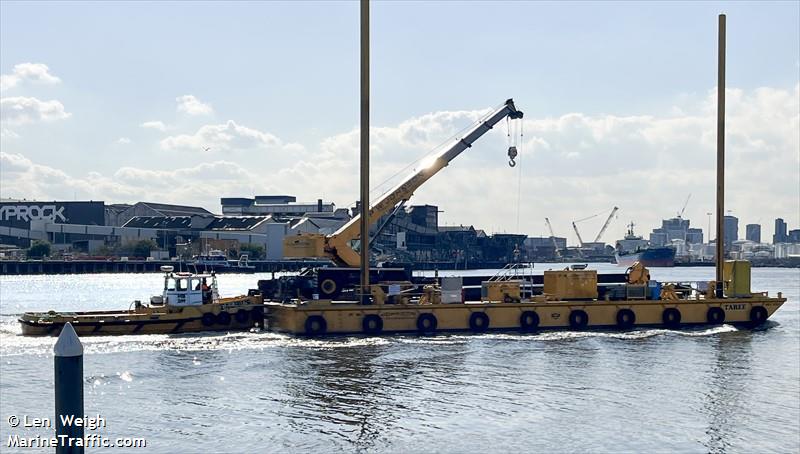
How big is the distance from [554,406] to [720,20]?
1222 inches

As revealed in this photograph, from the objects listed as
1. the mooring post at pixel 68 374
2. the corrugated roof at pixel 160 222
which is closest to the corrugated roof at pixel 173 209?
the corrugated roof at pixel 160 222

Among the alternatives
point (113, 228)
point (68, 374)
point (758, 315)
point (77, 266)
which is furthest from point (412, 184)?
point (113, 228)

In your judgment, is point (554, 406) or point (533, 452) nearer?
point (533, 452)

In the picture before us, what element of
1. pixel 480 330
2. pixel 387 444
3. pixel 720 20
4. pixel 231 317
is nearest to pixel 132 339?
pixel 231 317

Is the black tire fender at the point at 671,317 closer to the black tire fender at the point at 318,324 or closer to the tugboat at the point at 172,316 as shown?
the black tire fender at the point at 318,324

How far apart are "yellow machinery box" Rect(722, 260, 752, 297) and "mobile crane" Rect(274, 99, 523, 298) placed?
13630 millimetres

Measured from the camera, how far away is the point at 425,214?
588ft

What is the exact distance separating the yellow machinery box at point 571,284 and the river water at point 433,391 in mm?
2566

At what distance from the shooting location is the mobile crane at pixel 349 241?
146ft

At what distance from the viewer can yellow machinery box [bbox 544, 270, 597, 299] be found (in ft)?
148

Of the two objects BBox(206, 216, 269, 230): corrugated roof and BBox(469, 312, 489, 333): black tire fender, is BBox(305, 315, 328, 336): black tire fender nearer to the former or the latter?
BBox(469, 312, 489, 333): black tire fender

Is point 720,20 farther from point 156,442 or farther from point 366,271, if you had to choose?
point 156,442

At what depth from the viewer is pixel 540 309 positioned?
4353 centimetres

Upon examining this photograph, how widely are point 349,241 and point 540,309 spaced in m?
11.3
